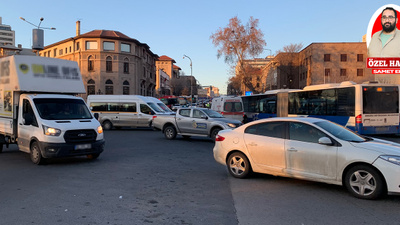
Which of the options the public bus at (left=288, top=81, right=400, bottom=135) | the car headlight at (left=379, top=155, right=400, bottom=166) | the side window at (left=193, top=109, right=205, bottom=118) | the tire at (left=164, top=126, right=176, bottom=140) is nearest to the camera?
the car headlight at (left=379, top=155, right=400, bottom=166)

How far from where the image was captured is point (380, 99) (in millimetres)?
15500

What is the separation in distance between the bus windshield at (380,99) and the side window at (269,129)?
10.1m

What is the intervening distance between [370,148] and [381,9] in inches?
977

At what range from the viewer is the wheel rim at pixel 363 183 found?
5.62 meters

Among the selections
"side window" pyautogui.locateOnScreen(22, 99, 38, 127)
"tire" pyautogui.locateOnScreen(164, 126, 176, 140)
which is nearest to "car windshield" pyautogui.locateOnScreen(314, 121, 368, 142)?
"side window" pyautogui.locateOnScreen(22, 99, 38, 127)

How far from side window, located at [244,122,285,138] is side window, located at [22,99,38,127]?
6.23m

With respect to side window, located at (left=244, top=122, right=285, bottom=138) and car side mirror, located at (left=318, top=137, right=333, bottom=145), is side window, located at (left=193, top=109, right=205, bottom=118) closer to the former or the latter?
side window, located at (left=244, top=122, right=285, bottom=138)

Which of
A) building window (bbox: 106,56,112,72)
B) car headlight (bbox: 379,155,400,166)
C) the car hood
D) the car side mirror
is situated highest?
building window (bbox: 106,56,112,72)

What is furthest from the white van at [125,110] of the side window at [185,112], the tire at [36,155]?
the tire at [36,155]

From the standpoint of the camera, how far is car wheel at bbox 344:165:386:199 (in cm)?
554

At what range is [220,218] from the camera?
4828 mm

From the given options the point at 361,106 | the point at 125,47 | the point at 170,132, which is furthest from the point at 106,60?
the point at 361,106

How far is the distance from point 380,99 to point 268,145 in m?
11.3

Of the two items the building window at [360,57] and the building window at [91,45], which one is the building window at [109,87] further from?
the building window at [360,57]
